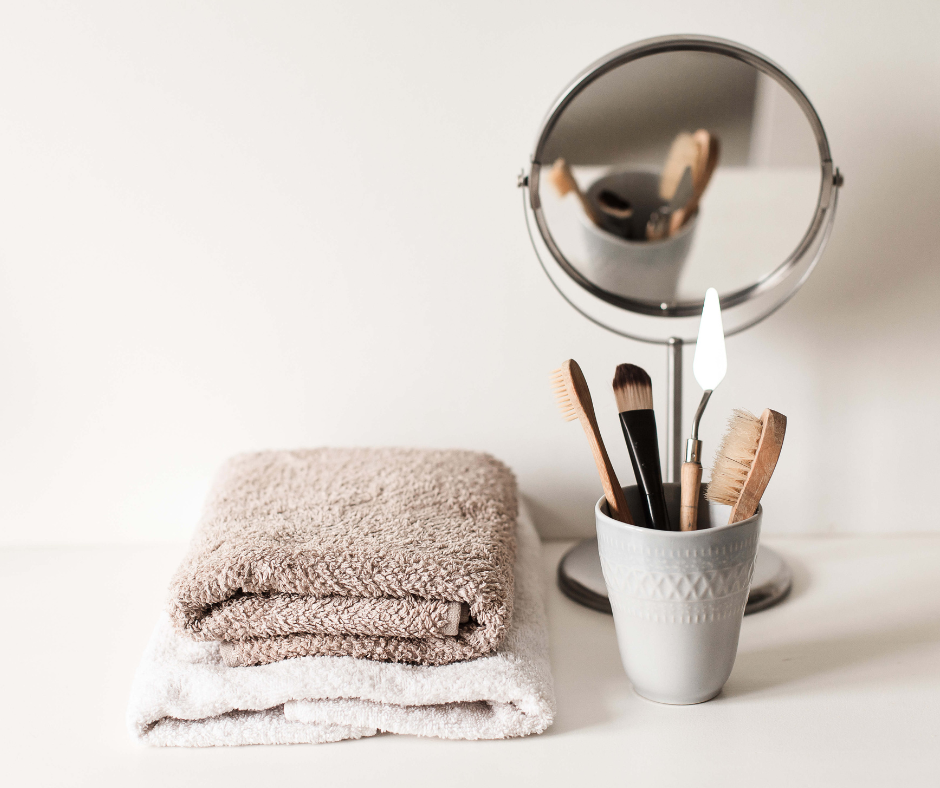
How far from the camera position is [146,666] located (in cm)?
58

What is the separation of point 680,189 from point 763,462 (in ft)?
0.94

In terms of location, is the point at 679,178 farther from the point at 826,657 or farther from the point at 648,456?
the point at 826,657

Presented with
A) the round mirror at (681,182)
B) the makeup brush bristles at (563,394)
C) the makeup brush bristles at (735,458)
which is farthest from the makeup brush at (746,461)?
the round mirror at (681,182)

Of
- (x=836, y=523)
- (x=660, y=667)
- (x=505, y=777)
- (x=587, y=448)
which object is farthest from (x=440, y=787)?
(x=836, y=523)

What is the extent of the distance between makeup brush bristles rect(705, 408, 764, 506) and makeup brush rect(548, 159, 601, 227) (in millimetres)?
258

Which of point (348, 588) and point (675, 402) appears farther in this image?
point (675, 402)

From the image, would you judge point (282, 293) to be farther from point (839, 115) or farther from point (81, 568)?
point (839, 115)

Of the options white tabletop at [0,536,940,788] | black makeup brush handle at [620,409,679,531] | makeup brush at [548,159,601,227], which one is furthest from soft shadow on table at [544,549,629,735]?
makeup brush at [548,159,601,227]

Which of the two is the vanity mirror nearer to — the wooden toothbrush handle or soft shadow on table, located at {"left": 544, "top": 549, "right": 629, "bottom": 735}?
soft shadow on table, located at {"left": 544, "top": 549, "right": 629, "bottom": 735}

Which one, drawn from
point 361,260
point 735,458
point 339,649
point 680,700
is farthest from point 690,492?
point 361,260

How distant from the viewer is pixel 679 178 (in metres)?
0.73

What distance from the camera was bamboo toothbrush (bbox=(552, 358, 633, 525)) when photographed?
1.90 feet

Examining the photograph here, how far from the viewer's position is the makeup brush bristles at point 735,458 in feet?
1.84

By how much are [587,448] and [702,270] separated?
0.22m
